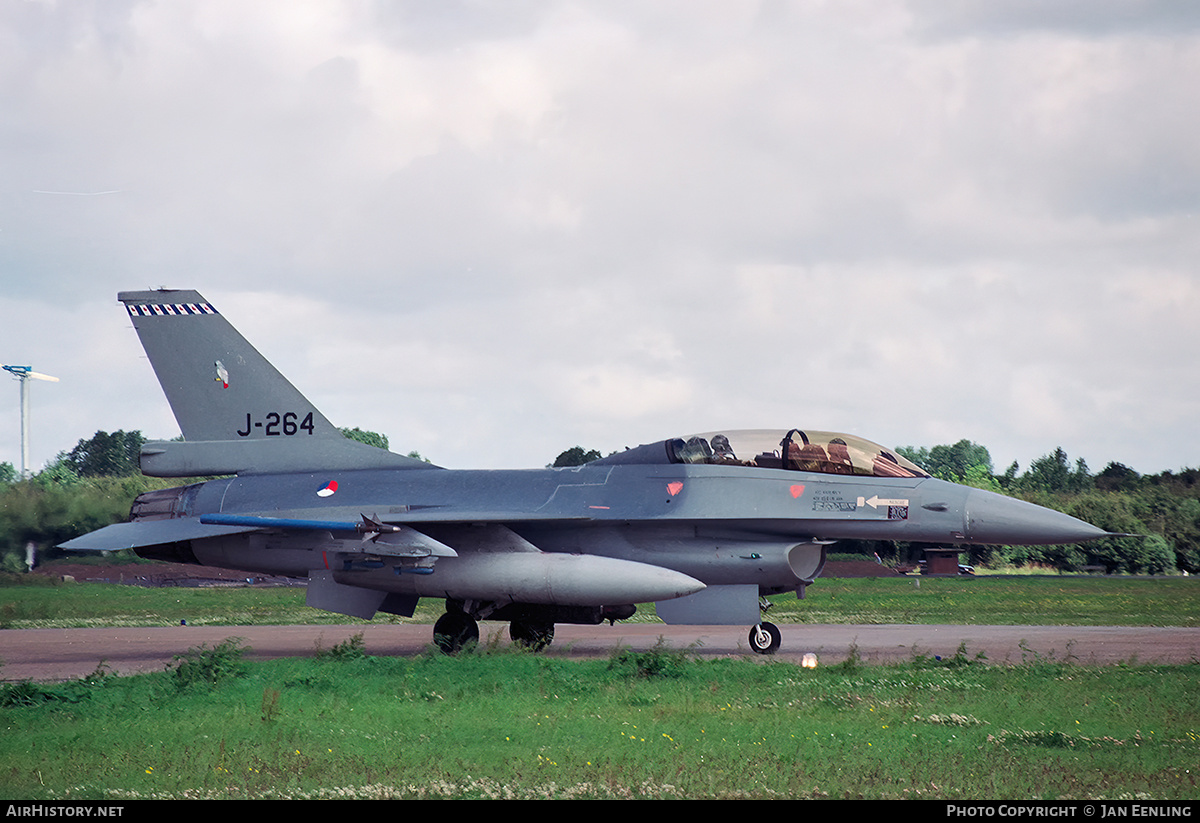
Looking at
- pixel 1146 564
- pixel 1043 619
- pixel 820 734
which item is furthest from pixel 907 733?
pixel 1146 564

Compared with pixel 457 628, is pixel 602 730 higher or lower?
lower

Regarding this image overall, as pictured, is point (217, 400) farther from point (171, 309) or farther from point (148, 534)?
point (148, 534)

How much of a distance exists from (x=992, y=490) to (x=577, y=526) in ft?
71.6

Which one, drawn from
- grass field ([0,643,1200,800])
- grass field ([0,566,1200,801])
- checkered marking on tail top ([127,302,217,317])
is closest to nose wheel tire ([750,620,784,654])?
grass field ([0,566,1200,801])

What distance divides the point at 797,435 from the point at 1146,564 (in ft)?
115

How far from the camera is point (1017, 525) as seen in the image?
48.1 ft

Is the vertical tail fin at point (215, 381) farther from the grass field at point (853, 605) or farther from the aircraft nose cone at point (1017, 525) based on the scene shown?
the aircraft nose cone at point (1017, 525)

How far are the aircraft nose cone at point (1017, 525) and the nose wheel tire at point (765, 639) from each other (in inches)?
116

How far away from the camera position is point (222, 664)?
41.1ft

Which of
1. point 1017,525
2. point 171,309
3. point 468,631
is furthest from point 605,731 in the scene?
point 171,309

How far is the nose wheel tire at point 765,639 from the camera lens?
15.8m

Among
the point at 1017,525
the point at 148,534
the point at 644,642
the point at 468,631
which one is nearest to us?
the point at 1017,525

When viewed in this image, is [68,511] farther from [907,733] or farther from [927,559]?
[927,559]

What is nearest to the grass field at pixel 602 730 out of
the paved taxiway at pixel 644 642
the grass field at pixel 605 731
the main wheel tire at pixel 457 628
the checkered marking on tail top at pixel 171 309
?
the grass field at pixel 605 731
